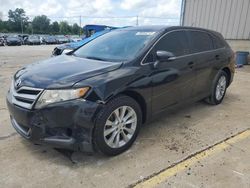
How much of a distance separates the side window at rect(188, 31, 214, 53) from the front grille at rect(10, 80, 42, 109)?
2647mm

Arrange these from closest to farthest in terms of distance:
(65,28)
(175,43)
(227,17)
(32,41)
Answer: (175,43) → (227,17) → (32,41) → (65,28)

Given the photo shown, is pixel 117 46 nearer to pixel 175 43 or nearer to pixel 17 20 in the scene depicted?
pixel 175 43

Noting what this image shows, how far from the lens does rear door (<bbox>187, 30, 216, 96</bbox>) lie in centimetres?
414

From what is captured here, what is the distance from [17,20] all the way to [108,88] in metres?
93.5

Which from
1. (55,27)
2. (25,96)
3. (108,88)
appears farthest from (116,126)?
(55,27)

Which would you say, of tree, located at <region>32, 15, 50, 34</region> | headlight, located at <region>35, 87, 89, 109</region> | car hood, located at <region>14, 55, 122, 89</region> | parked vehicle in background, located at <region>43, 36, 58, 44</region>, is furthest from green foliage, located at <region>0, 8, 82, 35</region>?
headlight, located at <region>35, 87, 89, 109</region>

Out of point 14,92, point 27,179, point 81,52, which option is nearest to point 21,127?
point 14,92

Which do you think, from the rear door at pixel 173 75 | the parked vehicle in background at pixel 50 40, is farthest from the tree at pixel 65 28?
the rear door at pixel 173 75

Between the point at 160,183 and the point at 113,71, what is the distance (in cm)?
135

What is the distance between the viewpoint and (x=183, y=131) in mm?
3742

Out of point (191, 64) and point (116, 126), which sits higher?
point (191, 64)

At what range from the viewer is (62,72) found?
288cm

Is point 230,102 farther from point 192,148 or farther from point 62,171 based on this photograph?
Result: point 62,171

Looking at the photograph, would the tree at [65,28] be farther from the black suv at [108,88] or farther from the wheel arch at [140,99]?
the wheel arch at [140,99]
